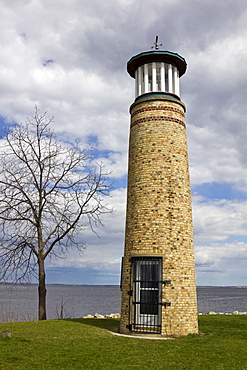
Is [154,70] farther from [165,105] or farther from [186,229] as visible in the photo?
[186,229]

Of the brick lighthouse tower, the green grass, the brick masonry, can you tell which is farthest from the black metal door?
the green grass

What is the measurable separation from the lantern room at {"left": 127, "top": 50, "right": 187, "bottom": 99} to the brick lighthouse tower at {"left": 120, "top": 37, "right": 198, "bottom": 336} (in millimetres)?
39

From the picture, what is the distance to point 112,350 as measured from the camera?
9461 mm

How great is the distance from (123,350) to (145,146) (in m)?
7.38

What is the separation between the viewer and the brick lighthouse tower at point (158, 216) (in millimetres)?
12516

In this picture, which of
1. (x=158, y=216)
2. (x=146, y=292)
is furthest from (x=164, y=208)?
(x=146, y=292)

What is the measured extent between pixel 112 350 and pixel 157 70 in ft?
35.6

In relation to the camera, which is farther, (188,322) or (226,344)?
(188,322)

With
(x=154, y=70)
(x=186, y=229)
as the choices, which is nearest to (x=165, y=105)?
(x=154, y=70)

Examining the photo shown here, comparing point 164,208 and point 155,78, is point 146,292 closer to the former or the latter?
point 164,208

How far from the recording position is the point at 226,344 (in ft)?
34.5

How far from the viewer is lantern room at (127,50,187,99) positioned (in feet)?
47.5

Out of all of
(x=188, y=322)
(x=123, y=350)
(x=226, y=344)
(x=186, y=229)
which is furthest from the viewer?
(x=186, y=229)

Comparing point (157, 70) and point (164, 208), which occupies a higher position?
point (157, 70)
